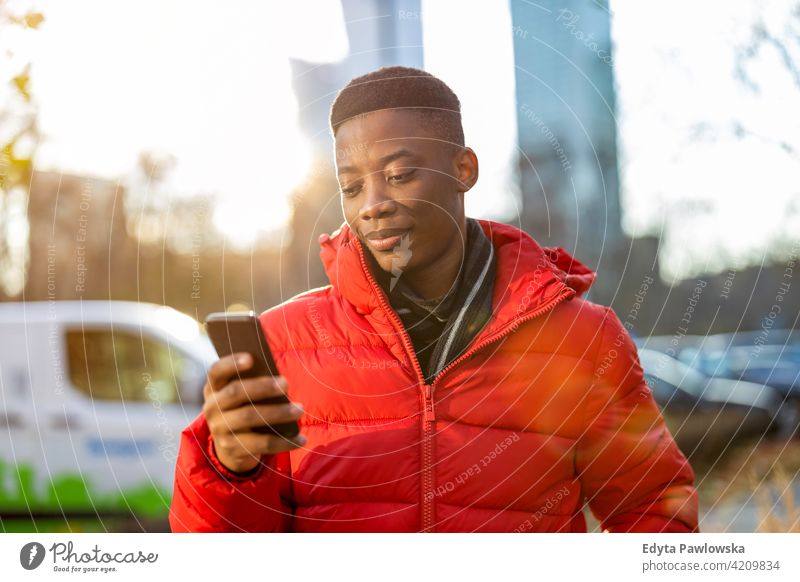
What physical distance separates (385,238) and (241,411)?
43 centimetres

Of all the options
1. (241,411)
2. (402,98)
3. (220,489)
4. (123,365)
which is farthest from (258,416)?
(123,365)

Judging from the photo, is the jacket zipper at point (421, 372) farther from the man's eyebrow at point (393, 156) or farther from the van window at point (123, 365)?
the van window at point (123, 365)

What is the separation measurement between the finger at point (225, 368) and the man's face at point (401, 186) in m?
0.36

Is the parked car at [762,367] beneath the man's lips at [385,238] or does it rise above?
beneath

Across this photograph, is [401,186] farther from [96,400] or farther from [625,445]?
[96,400]

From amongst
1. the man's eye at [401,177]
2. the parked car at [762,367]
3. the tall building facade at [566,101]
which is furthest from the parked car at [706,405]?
the man's eye at [401,177]

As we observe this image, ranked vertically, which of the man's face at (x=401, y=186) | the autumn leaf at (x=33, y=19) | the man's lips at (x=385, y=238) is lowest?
the man's lips at (x=385, y=238)

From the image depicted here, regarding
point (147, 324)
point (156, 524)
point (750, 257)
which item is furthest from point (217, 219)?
point (147, 324)

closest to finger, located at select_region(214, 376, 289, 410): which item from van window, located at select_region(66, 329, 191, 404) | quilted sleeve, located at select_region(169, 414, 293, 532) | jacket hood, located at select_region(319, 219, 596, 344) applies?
quilted sleeve, located at select_region(169, 414, 293, 532)

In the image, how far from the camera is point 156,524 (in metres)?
3.41

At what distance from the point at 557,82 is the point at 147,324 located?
9.00 ft

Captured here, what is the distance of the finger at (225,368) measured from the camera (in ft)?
4.03
